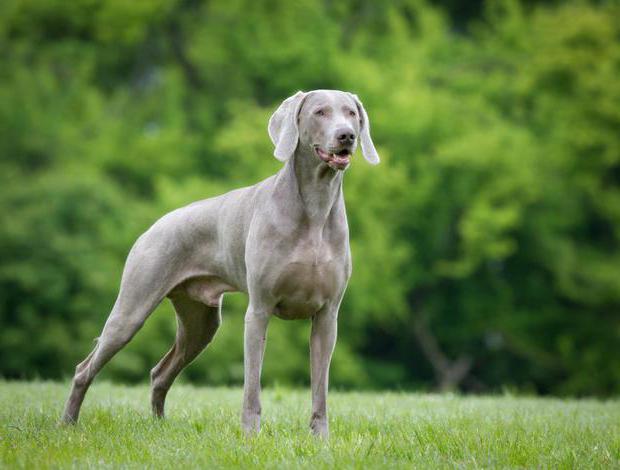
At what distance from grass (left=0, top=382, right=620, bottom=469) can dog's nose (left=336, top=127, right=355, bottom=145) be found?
170 cm

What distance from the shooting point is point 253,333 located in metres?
6.04

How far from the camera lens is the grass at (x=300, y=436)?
16.6 ft

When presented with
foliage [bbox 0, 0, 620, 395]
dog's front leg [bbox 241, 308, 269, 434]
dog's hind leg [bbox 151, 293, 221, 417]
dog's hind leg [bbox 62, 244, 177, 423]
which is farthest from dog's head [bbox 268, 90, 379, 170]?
foliage [bbox 0, 0, 620, 395]

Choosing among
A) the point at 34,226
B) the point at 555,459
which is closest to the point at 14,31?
the point at 34,226

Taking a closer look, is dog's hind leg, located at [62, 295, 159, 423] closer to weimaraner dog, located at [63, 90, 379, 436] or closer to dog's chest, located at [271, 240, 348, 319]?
weimaraner dog, located at [63, 90, 379, 436]

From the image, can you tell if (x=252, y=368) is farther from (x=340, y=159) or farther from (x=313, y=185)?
(x=340, y=159)

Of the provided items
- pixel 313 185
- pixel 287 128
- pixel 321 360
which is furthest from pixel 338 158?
pixel 321 360

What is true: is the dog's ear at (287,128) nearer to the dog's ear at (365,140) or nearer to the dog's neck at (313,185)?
the dog's neck at (313,185)

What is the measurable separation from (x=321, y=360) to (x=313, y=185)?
1100mm

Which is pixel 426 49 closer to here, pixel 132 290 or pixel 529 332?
pixel 529 332

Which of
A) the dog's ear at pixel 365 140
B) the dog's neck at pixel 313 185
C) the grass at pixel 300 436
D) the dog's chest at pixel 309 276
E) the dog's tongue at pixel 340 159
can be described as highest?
the dog's ear at pixel 365 140

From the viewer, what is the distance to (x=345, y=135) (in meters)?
5.72

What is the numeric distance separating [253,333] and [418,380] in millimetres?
24943

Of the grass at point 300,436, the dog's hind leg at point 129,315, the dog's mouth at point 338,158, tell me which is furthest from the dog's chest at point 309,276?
the dog's hind leg at point 129,315
